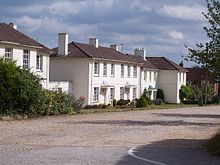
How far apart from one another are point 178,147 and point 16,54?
91.7 ft

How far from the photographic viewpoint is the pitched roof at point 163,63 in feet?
274

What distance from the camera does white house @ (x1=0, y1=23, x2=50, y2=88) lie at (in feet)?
138

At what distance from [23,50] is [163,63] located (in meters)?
43.8

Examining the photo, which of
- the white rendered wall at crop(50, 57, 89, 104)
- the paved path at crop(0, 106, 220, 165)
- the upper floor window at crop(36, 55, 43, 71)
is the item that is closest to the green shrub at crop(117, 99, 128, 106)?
the white rendered wall at crop(50, 57, 89, 104)

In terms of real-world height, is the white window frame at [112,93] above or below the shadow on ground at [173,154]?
above

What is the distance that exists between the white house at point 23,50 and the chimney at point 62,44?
7.28 metres

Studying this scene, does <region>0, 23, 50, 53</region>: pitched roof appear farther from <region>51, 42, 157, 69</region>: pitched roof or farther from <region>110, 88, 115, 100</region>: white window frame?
<region>110, 88, 115, 100</region>: white window frame

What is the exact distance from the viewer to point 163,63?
279 feet

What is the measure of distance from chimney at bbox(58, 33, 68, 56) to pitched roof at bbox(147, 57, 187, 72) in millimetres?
29503

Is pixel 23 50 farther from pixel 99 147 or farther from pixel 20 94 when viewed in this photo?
pixel 99 147

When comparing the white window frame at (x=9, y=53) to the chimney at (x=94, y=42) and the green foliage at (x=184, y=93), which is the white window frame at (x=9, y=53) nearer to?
the chimney at (x=94, y=42)

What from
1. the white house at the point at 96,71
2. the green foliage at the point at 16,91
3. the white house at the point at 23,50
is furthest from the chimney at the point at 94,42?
the green foliage at the point at 16,91

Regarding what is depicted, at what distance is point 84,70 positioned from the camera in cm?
5650

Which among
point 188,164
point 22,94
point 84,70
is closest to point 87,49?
point 84,70
